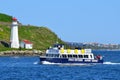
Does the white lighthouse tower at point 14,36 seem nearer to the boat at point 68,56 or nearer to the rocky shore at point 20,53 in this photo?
the rocky shore at point 20,53

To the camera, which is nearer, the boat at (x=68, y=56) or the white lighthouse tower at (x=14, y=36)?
the boat at (x=68, y=56)

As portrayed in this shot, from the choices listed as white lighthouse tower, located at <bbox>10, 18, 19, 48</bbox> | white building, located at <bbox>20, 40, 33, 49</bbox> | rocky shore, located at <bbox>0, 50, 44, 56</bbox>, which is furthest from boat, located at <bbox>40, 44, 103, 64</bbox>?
white building, located at <bbox>20, 40, 33, 49</bbox>

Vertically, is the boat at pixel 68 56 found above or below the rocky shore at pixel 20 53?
below

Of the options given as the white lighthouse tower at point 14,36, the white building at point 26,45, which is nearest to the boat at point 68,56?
the white lighthouse tower at point 14,36

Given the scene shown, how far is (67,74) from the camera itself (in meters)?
87.6

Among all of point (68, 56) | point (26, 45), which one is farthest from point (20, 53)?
point (68, 56)

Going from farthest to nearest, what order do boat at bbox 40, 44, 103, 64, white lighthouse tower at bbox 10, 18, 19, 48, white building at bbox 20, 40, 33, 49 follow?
white building at bbox 20, 40, 33, 49, white lighthouse tower at bbox 10, 18, 19, 48, boat at bbox 40, 44, 103, 64

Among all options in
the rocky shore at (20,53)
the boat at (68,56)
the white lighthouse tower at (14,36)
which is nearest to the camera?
the boat at (68,56)

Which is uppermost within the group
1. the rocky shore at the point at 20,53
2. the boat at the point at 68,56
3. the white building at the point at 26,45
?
the white building at the point at 26,45

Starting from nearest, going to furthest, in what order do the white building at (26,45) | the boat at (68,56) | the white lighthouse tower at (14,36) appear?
the boat at (68,56), the white lighthouse tower at (14,36), the white building at (26,45)

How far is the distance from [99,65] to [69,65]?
5.63m

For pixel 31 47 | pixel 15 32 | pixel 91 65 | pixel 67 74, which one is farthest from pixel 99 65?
pixel 31 47

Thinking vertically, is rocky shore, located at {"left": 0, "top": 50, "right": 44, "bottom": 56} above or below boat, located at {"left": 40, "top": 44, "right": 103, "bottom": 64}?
above

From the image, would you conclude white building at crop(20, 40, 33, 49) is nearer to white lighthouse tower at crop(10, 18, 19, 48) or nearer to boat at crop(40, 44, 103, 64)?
white lighthouse tower at crop(10, 18, 19, 48)
